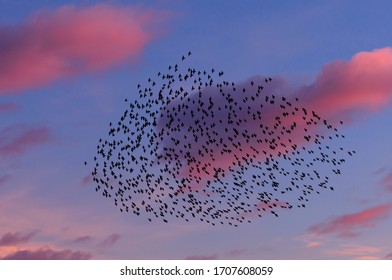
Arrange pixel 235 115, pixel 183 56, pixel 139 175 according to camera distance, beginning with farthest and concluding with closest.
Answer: pixel 235 115 → pixel 139 175 → pixel 183 56

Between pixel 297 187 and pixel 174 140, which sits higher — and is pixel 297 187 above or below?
below
